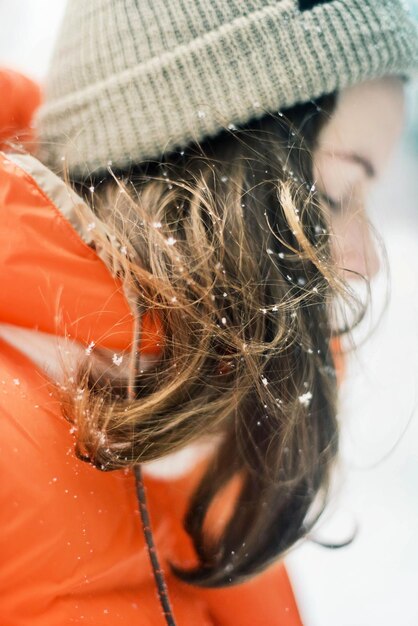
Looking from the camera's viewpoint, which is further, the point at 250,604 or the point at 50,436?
the point at 250,604

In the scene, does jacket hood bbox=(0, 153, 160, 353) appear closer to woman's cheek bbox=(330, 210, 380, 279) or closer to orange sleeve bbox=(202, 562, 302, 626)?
woman's cheek bbox=(330, 210, 380, 279)

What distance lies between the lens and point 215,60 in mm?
512

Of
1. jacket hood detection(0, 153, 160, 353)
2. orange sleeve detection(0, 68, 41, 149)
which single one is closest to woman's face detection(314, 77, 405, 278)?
jacket hood detection(0, 153, 160, 353)

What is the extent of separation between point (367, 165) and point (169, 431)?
0.35m

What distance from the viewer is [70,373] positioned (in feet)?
1.73

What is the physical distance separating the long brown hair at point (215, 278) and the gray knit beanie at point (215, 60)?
0.08 ft

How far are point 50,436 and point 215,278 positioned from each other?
22 centimetres

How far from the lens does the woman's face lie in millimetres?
542

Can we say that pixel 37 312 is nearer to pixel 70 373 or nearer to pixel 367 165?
pixel 70 373

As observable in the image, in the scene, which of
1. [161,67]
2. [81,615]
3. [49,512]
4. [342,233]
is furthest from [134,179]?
[81,615]

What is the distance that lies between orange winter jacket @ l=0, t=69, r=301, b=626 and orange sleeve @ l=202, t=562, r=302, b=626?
15cm

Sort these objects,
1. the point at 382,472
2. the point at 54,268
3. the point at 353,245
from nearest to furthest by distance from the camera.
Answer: the point at 54,268 → the point at 353,245 → the point at 382,472

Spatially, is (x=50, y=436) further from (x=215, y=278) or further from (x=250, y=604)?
(x=250, y=604)

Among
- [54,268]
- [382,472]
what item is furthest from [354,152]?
[382,472]
